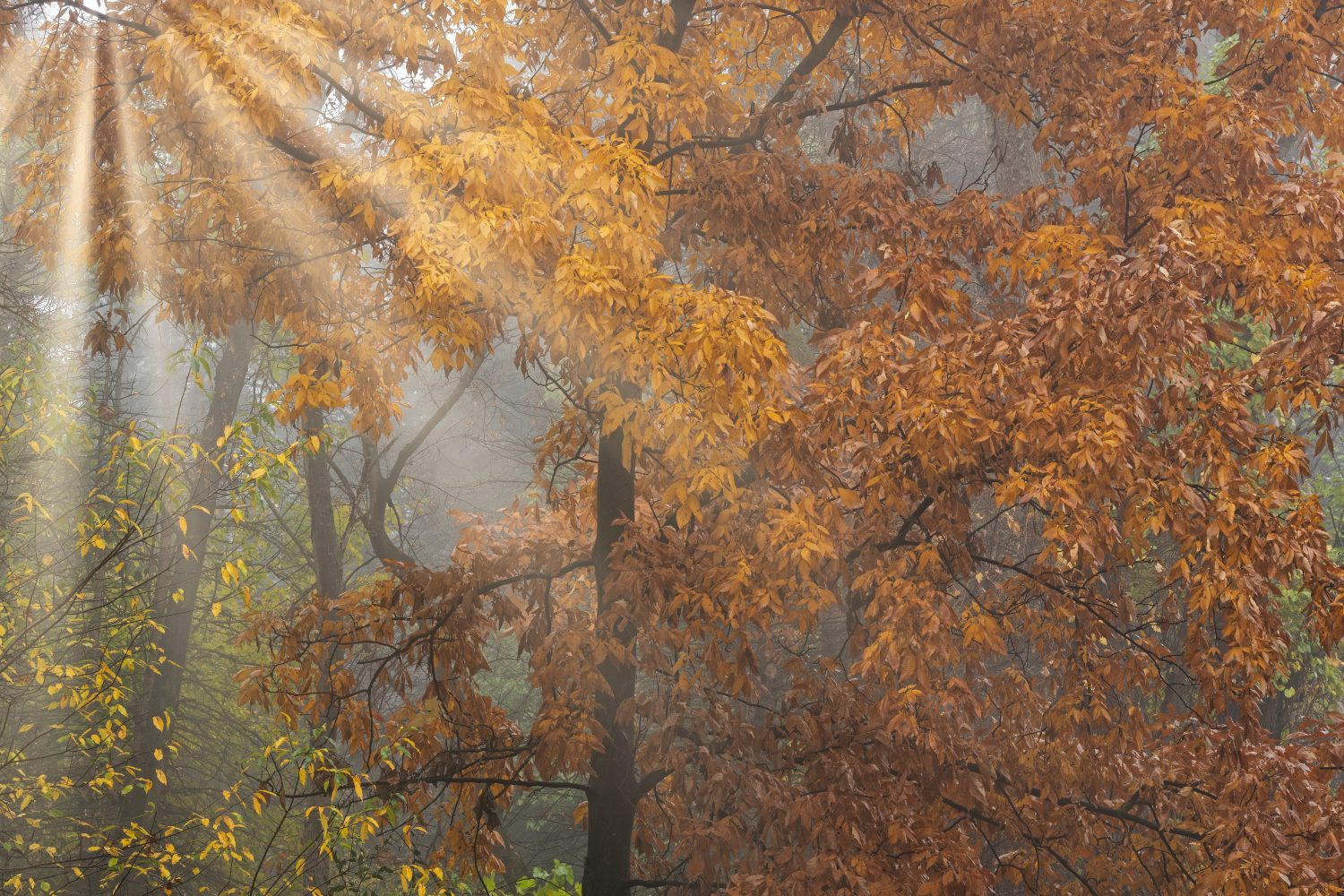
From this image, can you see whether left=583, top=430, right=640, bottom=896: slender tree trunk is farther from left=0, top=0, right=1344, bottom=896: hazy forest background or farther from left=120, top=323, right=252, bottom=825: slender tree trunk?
left=120, top=323, right=252, bottom=825: slender tree trunk

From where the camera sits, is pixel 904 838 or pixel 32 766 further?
pixel 32 766

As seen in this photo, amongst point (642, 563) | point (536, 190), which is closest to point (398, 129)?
point (536, 190)

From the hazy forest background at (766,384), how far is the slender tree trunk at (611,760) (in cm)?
3

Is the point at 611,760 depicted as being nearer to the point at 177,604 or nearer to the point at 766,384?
the point at 766,384

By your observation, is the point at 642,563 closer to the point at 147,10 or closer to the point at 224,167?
the point at 224,167

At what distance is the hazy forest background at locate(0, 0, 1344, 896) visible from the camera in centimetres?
521

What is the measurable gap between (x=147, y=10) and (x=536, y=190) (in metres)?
2.53

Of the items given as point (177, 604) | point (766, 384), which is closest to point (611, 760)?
point (766, 384)

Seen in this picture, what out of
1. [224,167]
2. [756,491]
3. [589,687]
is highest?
[224,167]

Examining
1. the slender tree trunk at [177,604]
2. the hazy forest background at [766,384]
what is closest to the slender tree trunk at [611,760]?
the hazy forest background at [766,384]

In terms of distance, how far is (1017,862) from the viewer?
7348 millimetres

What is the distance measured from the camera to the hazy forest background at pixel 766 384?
5.21 m

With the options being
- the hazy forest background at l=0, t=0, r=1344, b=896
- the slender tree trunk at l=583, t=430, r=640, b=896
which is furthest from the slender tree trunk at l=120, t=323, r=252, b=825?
the slender tree trunk at l=583, t=430, r=640, b=896

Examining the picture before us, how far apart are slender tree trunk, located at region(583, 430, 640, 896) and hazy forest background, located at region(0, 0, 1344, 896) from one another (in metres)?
0.03
